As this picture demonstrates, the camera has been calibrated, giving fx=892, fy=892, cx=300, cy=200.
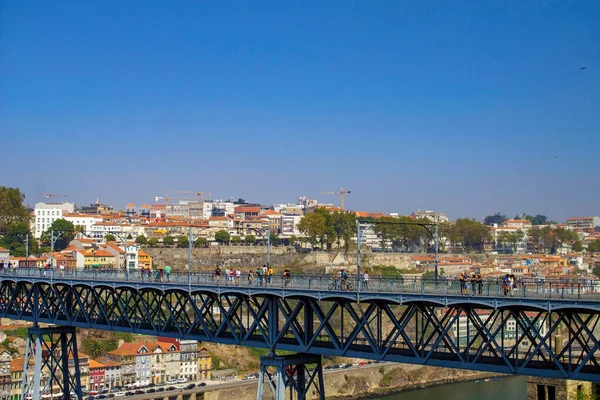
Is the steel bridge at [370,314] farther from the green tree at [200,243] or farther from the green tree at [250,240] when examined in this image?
the green tree at [250,240]

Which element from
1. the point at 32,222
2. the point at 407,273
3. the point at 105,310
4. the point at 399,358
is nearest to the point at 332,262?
the point at 407,273

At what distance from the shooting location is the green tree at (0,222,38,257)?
451 feet

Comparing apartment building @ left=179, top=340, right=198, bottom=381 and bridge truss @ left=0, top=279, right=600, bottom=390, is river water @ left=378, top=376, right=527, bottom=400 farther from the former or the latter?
bridge truss @ left=0, top=279, right=600, bottom=390

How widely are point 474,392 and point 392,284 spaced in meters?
65.2

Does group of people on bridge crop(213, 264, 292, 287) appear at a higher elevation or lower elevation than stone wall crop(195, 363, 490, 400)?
higher

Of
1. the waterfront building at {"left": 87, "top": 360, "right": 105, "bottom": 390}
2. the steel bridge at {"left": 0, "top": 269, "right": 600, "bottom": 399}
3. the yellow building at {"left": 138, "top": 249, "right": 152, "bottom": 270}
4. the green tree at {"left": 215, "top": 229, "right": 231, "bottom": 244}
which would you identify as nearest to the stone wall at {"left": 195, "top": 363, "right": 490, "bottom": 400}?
the waterfront building at {"left": 87, "top": 360, "right": 105, "bottom": 390}

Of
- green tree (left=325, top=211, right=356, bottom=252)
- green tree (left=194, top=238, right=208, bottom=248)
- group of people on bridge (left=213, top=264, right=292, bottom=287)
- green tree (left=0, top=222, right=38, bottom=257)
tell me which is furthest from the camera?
green tree (left=325, top=211, right=356, bottom=252)

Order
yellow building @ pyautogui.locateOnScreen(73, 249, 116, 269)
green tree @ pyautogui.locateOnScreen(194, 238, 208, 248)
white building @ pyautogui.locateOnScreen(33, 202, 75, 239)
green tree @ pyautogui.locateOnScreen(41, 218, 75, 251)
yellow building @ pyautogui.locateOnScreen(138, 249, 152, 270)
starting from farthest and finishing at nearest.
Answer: white building @ pyautogui.locateOnScreen(33, 202, 75, 239) → green tree @ pyautogui.locateOnScreen(194, 238, 208, 248) → green tree @ pyautogui.locateOnScreen(41, 218, 75, 251) → yellow building @ pyautogui.locateOnScreen(138, 249, 152, 270) → yellow building @ pyautogui.locateOnScreen(73, 249, 116, 269)

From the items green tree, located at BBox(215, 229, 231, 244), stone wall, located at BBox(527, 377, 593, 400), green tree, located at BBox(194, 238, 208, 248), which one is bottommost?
stone wall, located at BBox(527, 377, 593, 400)

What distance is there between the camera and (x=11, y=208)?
499 feet

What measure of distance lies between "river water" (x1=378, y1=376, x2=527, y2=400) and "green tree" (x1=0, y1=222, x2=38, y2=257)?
6745 centimetres

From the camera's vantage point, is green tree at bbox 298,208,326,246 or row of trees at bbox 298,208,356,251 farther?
row of trees at bbox 298,208,356,251

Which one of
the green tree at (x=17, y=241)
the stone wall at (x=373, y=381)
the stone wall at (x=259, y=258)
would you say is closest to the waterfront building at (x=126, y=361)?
the stone wall at (x=373, y=381)

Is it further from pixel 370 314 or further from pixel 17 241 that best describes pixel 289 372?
pixel 17 241
